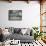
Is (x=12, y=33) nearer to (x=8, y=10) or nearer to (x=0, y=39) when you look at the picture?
(x=0, y=39)

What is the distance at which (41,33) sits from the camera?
4328 mm

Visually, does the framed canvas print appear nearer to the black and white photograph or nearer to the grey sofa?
the black and white photograph

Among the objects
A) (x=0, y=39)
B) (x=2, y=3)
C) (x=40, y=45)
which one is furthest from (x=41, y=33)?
(x=2, y=3)

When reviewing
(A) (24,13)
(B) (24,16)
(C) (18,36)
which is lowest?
(C) (18,36)

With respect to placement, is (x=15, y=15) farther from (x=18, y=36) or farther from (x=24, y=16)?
(x=18, y=36)

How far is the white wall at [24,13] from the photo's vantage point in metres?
4.32

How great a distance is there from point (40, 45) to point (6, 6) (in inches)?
75.1

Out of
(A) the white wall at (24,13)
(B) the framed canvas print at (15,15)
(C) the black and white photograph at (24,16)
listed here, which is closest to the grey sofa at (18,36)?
(C) the black and white photograph at (24,16)

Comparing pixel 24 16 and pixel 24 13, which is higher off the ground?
pixel 24 13

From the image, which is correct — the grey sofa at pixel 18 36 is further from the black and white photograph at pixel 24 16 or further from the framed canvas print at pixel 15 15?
the framed canvas print at pixel 15 15

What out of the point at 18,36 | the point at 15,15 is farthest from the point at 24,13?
the point at 18,36

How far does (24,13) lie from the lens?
14.3 feet

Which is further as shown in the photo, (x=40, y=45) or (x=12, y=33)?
(x=12, y=33)

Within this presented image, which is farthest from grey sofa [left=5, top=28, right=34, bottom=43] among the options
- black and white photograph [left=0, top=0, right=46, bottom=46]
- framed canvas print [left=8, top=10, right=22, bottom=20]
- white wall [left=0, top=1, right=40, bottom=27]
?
framed canvas print [left=8, top=10, right=22, bottom=20]
